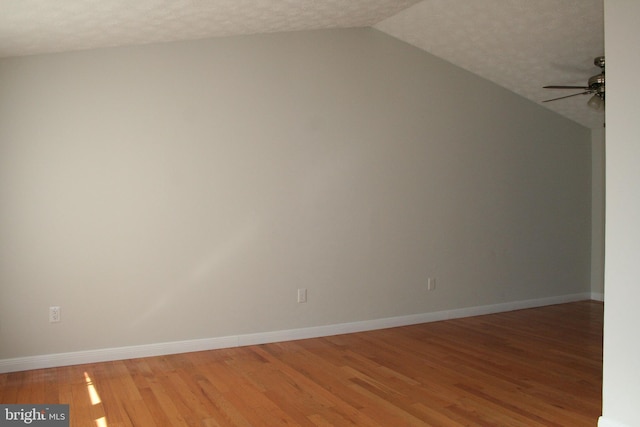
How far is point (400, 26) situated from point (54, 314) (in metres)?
3.84

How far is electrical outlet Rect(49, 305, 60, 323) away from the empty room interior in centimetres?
3

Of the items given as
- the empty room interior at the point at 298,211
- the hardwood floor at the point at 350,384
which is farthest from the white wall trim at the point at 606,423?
Result: the hardwood floor at the point at 350,384

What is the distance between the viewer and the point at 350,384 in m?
3.86

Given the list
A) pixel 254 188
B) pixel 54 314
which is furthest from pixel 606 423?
pixel 54 314

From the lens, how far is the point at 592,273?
707 cm

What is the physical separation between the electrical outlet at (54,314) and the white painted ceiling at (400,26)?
1.85 meters

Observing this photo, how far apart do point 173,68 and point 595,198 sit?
5192 millimetres

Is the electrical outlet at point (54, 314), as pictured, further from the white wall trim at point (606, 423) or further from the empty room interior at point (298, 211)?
the white wall trim at point (606, 423)

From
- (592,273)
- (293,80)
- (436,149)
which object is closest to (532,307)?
(592,273)

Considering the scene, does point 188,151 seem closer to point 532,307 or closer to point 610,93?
point 610,93

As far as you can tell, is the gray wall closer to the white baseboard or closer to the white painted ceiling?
the white baseboard

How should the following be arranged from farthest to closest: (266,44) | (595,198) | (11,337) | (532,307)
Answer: (595,198) < (532,307) < (266,44) < (11,337)

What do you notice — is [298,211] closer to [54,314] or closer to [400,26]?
[400,26]

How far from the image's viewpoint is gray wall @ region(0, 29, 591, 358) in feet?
14.0
